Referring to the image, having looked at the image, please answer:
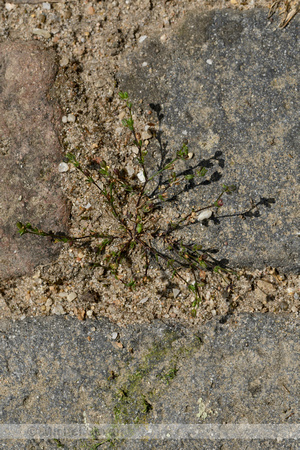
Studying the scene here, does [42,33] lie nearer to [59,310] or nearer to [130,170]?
[130,170]

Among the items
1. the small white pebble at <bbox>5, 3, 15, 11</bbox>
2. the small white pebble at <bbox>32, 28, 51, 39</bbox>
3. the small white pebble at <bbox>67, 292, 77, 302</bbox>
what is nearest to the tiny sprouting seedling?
the small white pebble at <bbox>67, 292, 77, 302</bbox>

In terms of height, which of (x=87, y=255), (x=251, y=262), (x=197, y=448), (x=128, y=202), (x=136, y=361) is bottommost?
(x=197, y=448)

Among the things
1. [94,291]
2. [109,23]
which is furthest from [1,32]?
[94,291]

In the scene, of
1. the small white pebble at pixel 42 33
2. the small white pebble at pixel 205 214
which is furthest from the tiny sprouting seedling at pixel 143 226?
the small white pebble at pixel 42 33

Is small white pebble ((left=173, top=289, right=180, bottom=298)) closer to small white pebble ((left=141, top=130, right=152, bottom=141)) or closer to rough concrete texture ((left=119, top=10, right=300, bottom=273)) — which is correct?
rough concrete texture ((left=119, top=10, right=300, bottom=273))

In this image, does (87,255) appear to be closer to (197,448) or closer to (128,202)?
(128,202)

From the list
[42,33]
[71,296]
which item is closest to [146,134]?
[42,33]
